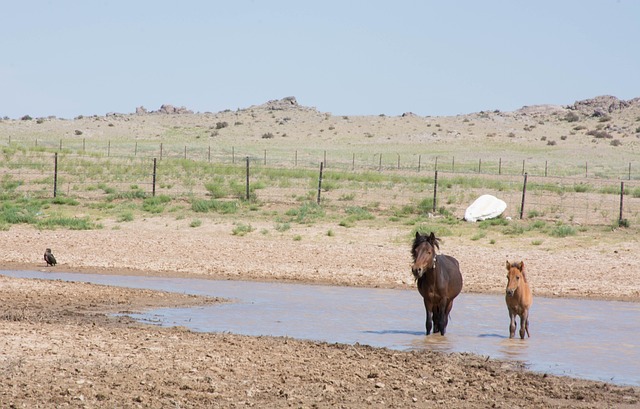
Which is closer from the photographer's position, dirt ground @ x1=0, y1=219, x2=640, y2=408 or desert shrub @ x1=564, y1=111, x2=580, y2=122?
dirt ground @ x1=0, y1=219, x2=640, y2=408

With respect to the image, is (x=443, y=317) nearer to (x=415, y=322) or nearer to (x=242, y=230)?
(x=415, y=322)

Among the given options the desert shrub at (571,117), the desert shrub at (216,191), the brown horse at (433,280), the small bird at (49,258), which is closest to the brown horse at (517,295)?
the brown horse at (433,280)

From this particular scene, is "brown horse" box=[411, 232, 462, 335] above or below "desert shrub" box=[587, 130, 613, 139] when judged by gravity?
below

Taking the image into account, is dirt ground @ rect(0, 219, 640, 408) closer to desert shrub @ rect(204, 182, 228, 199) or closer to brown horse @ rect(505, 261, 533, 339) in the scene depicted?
brown horse @ rect(505, 261, 533, 339)

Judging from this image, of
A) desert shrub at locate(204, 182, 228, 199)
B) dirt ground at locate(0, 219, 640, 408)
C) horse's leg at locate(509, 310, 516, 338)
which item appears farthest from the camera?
desert shrub at locate(204, 182, 228, 199)

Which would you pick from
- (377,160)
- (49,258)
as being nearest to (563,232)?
(49,258)

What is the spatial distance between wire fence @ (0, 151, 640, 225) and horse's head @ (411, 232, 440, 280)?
658 inches

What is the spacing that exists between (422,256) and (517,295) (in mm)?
1382

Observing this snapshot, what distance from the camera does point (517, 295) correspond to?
1389cm

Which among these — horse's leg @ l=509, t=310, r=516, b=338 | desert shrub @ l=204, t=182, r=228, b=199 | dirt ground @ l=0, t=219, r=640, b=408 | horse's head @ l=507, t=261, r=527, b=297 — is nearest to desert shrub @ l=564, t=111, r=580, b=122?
desert shrub @ l=204, t=182, r=228, b=199

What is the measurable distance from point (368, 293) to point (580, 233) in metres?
10.3

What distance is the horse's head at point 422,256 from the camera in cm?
1375

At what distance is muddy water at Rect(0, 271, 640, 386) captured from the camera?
13.1m

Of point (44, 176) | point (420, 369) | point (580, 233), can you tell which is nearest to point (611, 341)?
point (420, 369)
